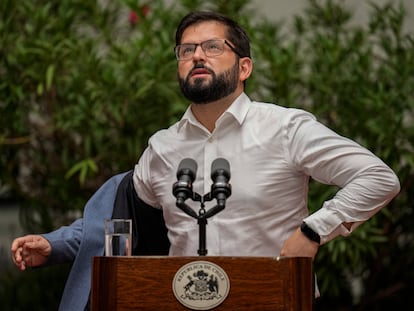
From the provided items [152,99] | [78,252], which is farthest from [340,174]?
[152,99]

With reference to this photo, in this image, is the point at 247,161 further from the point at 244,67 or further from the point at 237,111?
the point at 244,67

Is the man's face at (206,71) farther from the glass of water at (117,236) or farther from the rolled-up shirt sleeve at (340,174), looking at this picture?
the glass of water at (117,236)

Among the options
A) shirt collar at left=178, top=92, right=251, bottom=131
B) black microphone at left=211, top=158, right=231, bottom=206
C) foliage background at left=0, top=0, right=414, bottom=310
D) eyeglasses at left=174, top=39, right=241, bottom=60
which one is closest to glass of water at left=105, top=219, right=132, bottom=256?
black microphone at left=211, top=158, right=231, bottom=206

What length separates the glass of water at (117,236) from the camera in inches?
92.4

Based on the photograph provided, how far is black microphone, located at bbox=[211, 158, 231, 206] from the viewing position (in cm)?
216

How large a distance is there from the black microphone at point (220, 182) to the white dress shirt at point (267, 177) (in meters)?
0.28

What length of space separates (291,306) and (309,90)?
2310 millimetres

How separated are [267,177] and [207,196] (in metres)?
0.33

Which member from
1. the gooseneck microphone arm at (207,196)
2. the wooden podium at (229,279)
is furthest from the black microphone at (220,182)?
the wooden podium at (229,279)

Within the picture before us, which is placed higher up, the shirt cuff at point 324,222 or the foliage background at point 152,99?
the foliage background at point 152,99

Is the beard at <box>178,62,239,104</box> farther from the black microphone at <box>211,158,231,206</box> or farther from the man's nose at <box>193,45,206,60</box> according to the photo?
the black microphone at <box>211,158,231,206</box>

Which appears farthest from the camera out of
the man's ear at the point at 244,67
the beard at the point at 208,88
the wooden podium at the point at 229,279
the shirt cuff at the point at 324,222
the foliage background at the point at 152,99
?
the foliage background at the point at 152,99

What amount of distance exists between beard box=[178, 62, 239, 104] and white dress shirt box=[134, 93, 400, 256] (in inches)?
2.2

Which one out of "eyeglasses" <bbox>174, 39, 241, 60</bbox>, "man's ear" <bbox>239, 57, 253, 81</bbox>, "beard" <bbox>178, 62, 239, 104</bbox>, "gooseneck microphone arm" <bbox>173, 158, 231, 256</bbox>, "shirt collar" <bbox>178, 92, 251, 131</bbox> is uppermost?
"eyeglasses" <bbox>174, 39, 241, 60</bbox>
